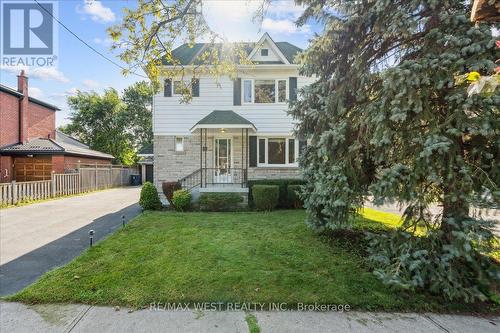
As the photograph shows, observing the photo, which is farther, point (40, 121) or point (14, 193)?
point (40, 121)

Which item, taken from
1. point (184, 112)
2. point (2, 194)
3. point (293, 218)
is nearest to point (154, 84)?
point (184, 112)

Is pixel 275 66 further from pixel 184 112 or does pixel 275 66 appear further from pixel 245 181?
pixel 245 181

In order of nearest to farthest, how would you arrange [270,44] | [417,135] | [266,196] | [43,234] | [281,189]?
1. [417,135]
2. [43,234]
3. [266,196]
4. [281,189]
5. [270,44]

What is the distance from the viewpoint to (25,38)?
8.92 meters

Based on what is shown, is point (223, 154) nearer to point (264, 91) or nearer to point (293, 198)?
point (264, 91)

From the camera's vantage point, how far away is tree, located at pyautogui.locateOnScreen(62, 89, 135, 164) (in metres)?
32.1

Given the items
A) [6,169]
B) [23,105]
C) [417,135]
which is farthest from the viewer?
[23,105]

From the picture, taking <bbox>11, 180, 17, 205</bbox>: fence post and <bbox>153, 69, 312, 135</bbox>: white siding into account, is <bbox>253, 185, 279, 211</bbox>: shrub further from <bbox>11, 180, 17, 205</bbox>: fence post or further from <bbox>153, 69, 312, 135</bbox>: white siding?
<bbox>11, 180, 17, 205</bbox>: fence post

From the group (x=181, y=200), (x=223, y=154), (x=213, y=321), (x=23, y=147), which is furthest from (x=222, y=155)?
(x=23, y=147)

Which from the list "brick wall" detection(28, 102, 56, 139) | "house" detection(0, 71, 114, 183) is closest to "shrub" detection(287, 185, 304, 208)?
"house" detection(0, 71, 114, 183)

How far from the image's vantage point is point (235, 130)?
11.8m

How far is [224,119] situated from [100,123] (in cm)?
2885

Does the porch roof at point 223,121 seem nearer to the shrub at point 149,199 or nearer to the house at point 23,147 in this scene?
the shrub at point 149,199

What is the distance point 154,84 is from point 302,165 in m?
5.08
